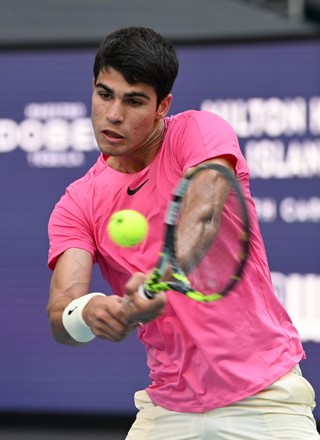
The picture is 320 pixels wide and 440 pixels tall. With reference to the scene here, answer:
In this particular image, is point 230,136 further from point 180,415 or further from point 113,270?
point 180,415

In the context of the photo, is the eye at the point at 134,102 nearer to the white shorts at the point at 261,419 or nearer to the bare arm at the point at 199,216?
the bare arm at the point at 199,216

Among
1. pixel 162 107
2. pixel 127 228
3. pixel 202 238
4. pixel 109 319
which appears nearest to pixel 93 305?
pixel 109 319

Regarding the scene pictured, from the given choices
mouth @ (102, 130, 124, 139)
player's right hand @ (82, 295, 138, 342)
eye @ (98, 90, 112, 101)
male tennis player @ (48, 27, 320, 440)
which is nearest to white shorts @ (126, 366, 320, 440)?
male tennis player @ (48, 27, 320, 440)

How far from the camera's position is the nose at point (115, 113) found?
384 centimetres

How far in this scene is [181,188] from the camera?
3.54m

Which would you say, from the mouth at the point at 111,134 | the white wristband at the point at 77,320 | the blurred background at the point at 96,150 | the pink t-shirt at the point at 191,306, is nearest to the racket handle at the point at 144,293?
the white wristband at the point at 77,320

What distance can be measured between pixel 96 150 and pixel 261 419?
3.47 metres

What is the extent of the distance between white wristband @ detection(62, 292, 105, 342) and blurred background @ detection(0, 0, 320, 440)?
3214mm

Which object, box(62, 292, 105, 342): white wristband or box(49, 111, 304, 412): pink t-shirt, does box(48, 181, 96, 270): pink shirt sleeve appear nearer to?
box(49, 111, 304, 412): pink t-shirt

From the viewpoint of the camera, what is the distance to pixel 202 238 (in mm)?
3541

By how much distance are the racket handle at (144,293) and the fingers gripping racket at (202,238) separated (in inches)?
2.5

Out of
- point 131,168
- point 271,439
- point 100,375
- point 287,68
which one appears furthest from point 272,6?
point 271,439

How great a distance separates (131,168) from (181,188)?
0.55 meters

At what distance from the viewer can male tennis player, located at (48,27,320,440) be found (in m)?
3.84
